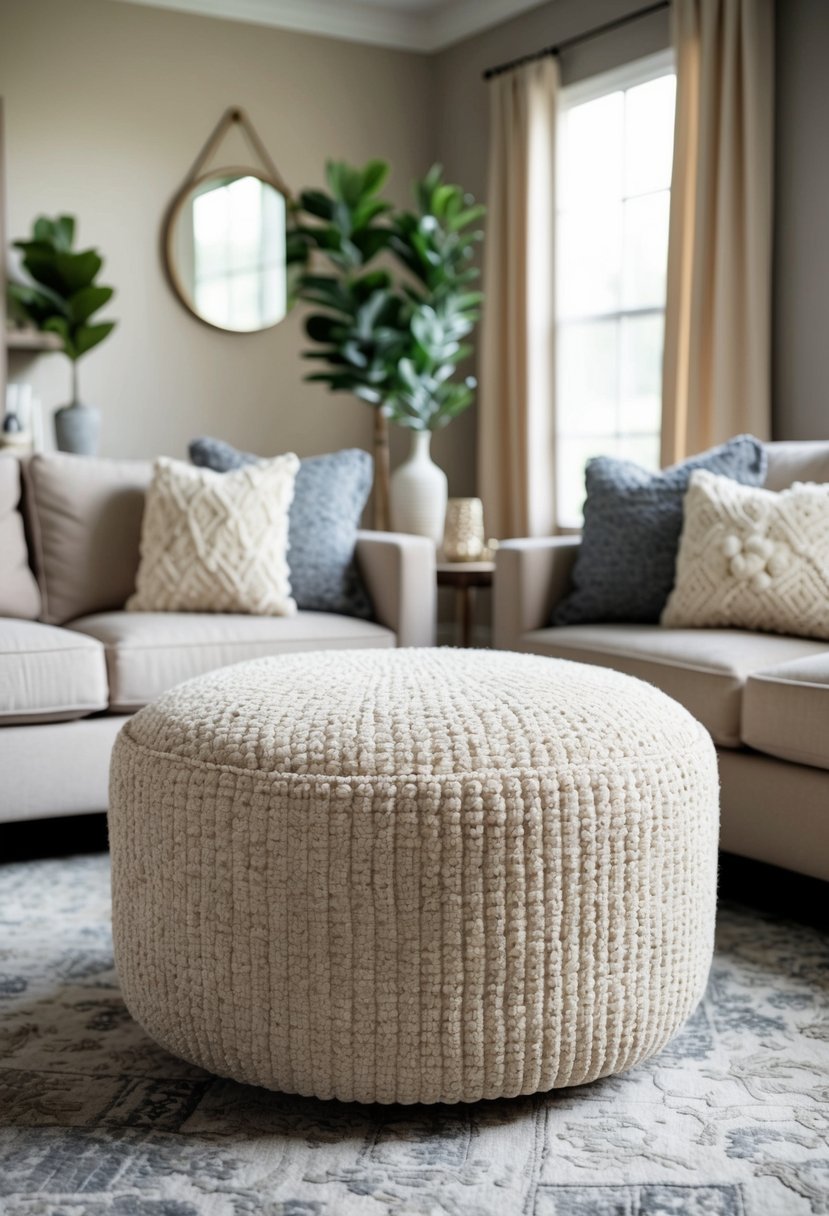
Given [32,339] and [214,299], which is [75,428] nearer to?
[32,339]

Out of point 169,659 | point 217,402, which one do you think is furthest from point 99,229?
point 169,659

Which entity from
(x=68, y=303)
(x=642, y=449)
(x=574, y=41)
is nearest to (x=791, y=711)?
(x=642, y=449)

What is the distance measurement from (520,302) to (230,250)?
1.21 m

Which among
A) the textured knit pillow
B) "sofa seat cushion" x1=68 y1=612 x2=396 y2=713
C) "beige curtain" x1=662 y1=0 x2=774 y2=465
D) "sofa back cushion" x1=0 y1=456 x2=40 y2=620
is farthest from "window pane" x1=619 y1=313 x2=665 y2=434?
"sofa back cushion" x1=0 y1=456 x2=40 y2=620

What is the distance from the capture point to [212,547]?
3.22 metres

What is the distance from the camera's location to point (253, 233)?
5367mm

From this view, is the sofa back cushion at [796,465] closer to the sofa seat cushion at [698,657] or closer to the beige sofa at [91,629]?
the sofa seat cushion at [698,657]

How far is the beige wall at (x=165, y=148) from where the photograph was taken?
491 centimetres

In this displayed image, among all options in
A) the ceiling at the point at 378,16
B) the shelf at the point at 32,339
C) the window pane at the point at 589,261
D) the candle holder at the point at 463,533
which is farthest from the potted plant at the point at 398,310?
the ceiling at the point at 378,16

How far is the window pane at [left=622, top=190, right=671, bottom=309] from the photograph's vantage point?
4.72 metres

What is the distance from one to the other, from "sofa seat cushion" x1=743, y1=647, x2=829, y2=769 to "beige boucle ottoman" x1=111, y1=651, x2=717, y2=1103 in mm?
710

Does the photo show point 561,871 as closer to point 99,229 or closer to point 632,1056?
point 632,1056

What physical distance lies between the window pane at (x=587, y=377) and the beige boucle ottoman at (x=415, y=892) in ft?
11.5

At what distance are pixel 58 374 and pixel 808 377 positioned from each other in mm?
2756
